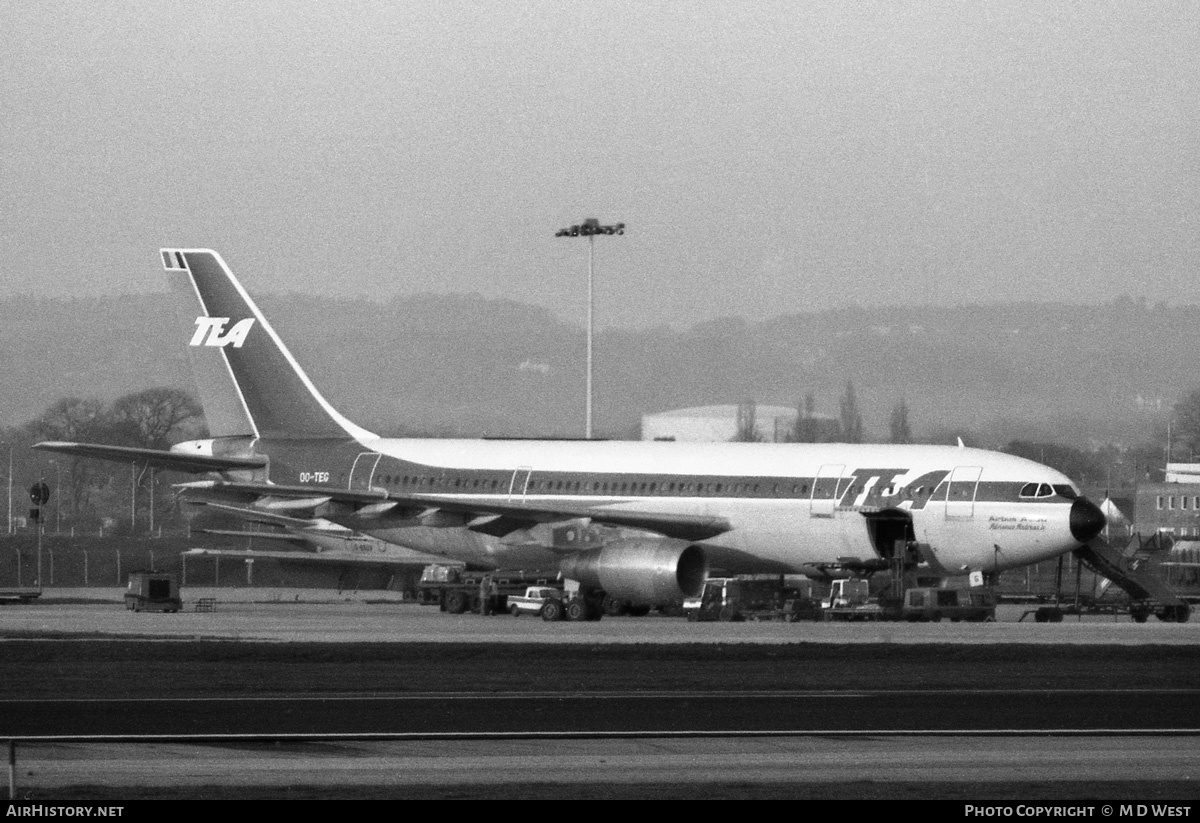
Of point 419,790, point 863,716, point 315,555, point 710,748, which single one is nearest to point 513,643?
point 863,716

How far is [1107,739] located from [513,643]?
16864 millimetres

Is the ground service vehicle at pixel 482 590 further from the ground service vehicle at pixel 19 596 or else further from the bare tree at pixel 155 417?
the bare tree at pixel 155 417

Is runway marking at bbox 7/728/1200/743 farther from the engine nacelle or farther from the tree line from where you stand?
the tree line

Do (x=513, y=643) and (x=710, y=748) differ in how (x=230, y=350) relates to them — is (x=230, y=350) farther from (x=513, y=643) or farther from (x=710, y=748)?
(x=710, y=748)

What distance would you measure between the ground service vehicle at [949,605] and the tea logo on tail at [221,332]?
2071 cm

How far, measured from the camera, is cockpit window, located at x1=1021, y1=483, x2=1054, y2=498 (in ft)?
142

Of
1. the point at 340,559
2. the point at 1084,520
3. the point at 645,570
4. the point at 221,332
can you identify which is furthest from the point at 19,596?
the point at 1084,520

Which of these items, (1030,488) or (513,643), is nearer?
(513,643)

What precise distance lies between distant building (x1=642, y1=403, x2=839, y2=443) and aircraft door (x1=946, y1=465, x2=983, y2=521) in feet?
71.1

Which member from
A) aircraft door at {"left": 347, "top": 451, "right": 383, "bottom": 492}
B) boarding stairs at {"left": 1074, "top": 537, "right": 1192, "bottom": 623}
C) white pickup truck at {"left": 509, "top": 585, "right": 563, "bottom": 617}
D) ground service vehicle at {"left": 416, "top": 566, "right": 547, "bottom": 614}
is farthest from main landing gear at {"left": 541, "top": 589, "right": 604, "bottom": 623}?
boarding stairs at {"left": 1074, "top": 537, "right": 1192, "bottom": 623}

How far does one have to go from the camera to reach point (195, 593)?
65312 millimetres

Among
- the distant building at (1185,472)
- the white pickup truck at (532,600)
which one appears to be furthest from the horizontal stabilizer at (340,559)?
the distant building at (1185,472)

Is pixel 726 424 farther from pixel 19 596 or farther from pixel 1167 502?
pixel 19 596
